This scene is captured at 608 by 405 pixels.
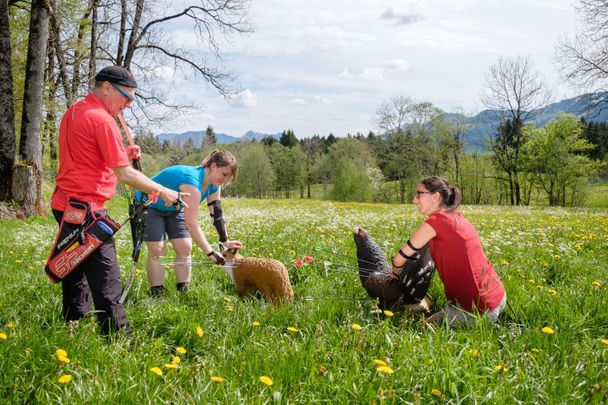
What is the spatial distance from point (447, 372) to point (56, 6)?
1836 centimetres

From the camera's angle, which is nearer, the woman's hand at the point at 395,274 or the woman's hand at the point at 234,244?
the woman's hand at the point at 395,274

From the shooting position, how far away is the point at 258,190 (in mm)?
82312

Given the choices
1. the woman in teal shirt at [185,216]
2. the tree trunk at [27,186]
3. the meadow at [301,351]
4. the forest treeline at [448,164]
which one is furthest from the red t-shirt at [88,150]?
the forest treeline at [448,164]

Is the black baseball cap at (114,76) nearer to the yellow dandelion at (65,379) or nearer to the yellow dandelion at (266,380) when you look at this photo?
the yellow dandelion at (65,379)

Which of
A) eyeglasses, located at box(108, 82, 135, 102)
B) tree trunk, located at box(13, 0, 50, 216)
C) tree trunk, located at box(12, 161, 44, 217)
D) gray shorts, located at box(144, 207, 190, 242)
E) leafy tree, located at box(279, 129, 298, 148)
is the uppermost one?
leafy tree, located at box(279, 129, 298, 148)

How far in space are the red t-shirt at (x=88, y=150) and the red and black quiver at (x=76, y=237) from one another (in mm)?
105

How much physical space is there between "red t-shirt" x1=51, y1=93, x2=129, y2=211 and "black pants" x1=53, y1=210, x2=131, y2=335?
308 mm

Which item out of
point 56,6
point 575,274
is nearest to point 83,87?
point 56,6

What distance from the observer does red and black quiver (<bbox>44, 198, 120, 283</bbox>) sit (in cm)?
334

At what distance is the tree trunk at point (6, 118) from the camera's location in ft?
38.1

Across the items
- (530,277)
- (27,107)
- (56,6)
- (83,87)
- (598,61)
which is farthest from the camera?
(83,87)

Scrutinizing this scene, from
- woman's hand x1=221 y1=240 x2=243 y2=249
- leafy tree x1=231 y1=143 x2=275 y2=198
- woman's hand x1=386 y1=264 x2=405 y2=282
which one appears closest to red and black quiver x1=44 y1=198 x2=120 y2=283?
woman's hand x1=221 y1=240 x2=243 y2=249

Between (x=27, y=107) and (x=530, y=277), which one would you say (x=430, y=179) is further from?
(x=27, y=107)

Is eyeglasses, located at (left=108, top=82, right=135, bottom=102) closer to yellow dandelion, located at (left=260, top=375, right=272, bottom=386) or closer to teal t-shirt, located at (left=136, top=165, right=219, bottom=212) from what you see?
teal t-shirt, located at (left=136, top=165, right=219, bottom=212)
